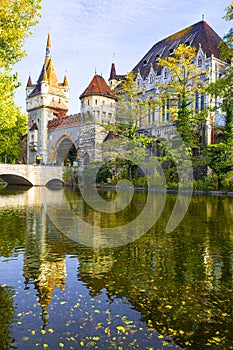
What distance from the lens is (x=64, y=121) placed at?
53.8 metres

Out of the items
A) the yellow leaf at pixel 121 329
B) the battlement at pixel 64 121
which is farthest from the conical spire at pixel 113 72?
the yellow leaf at pixel 121 329

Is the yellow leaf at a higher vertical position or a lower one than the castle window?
lower

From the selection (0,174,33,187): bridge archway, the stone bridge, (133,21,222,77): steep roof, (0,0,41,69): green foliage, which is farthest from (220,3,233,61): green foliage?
(0,174,33,187): bridge archway

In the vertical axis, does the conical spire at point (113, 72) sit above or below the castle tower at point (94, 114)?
above

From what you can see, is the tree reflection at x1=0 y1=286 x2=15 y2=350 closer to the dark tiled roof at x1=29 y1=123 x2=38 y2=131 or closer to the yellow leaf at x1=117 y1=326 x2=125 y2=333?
the yellow leaf at x1=117 y1=326 x2=125 y2=333

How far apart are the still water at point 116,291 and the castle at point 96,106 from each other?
22.5 m

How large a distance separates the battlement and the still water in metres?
43.2

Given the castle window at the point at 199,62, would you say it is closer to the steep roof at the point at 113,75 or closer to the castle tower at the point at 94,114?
the castle tower at the point at 94,114

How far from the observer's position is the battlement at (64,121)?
1993 inches

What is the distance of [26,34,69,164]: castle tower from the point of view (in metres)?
57.2

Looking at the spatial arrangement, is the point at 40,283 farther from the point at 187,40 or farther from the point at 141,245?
the point at 187,40

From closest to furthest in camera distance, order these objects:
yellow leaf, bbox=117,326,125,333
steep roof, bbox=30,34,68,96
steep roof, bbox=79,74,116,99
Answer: yellow leaf, bbox=117,326,125,333 → steep roof, bbox=79,74,116,99 → steep roof, bbox=30,34,68,96

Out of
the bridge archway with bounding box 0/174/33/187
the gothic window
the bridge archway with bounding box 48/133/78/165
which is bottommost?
the bridge archway with bounding box 0/174/33/187

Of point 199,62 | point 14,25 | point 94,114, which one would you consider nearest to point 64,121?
point 94,114
